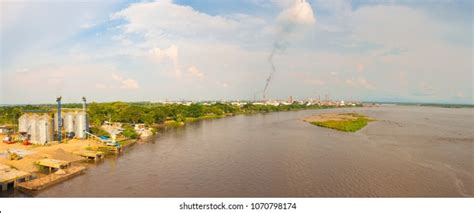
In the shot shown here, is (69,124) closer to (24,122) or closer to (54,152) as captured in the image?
(24,122)

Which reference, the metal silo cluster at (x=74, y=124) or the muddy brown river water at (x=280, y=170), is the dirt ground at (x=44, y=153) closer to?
the metal silo cluster at (x=74, y=124)

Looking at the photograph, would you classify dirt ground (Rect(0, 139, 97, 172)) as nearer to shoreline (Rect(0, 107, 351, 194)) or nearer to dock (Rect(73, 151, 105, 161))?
shoreline (Rect(0, 107, 351, 194))

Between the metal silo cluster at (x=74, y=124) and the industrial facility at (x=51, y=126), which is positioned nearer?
the industrial facility at (x=51, y=126)

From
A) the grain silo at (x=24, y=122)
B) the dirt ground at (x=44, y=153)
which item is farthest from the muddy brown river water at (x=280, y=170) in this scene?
the grain silo at (x=24, y=122)

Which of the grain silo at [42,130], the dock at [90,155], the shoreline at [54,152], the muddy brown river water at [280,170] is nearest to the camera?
the muddy brown river water at [280,170]

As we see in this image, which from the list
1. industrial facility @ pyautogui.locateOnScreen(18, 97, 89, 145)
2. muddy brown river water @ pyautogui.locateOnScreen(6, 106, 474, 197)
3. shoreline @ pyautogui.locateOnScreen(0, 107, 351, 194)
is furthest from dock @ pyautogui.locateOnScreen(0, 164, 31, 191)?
industrial facility @ pyautogui.locateOnScreen(18, 97, 89, 145)

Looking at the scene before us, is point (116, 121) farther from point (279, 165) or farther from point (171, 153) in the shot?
point (279, 165)

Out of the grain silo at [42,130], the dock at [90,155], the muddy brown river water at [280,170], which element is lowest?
the muddy brown river water at [280,170]

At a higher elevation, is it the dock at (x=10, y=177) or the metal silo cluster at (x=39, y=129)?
the metal silo cluster at (x=39, y=129)
